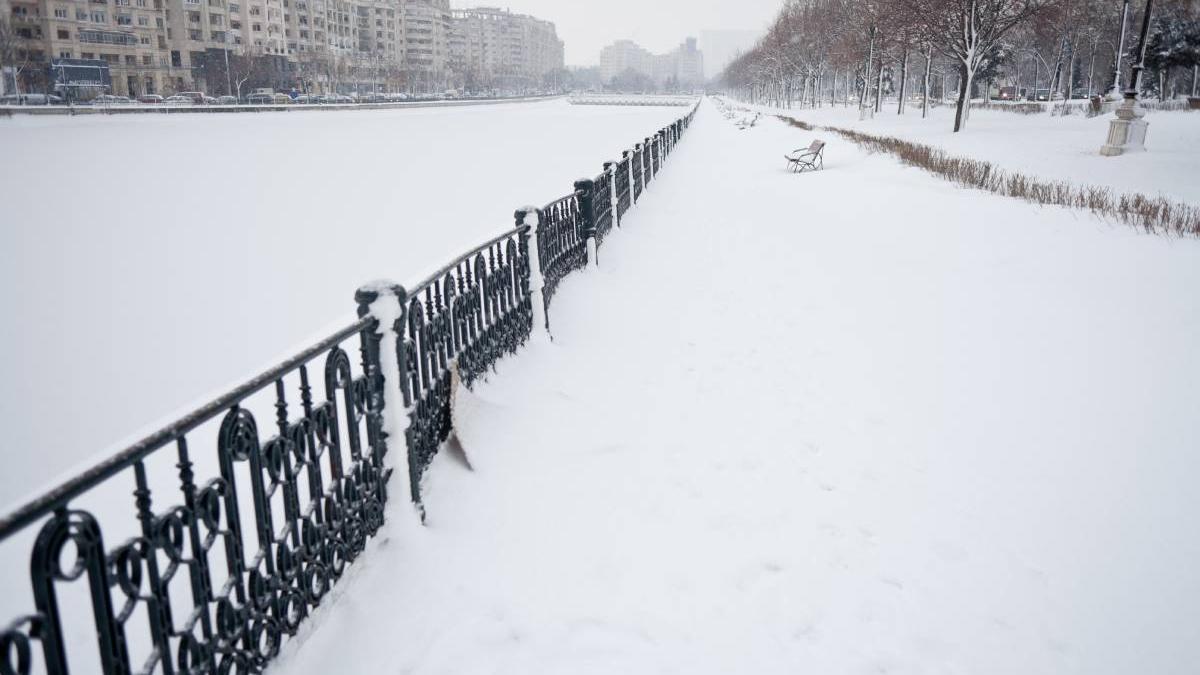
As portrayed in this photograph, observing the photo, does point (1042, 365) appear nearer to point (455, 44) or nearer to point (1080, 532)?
point (1080, 532)

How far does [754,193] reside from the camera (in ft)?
55.8

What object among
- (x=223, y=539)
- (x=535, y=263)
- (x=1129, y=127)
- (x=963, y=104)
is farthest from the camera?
(x=963, y=104)

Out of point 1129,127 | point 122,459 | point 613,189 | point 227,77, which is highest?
point 227,77

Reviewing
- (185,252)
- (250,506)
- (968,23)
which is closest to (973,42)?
(968,23)

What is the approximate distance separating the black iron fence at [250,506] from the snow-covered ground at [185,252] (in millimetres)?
472

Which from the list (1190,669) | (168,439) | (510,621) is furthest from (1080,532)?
(168,439)

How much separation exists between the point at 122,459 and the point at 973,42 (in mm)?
36788

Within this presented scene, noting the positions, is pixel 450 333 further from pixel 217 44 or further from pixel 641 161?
pixel 217 44

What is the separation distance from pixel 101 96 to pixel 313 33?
53573mm

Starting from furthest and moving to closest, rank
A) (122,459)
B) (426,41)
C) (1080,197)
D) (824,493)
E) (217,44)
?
(426,41)
(217,44)
(1080,197)
(824,493)
(122,459)

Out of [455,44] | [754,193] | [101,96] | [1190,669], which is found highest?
[455,44]

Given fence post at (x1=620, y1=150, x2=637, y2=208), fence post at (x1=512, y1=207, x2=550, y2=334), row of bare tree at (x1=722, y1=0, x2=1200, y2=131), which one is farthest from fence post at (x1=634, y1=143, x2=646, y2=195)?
row of bare tree at (x1=722, y1=0, x2=1200, y2=131)

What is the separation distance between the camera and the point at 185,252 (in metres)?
17.8

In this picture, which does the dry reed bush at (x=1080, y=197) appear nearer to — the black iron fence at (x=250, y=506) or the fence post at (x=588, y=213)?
the fence post at (x=588, y=213)
